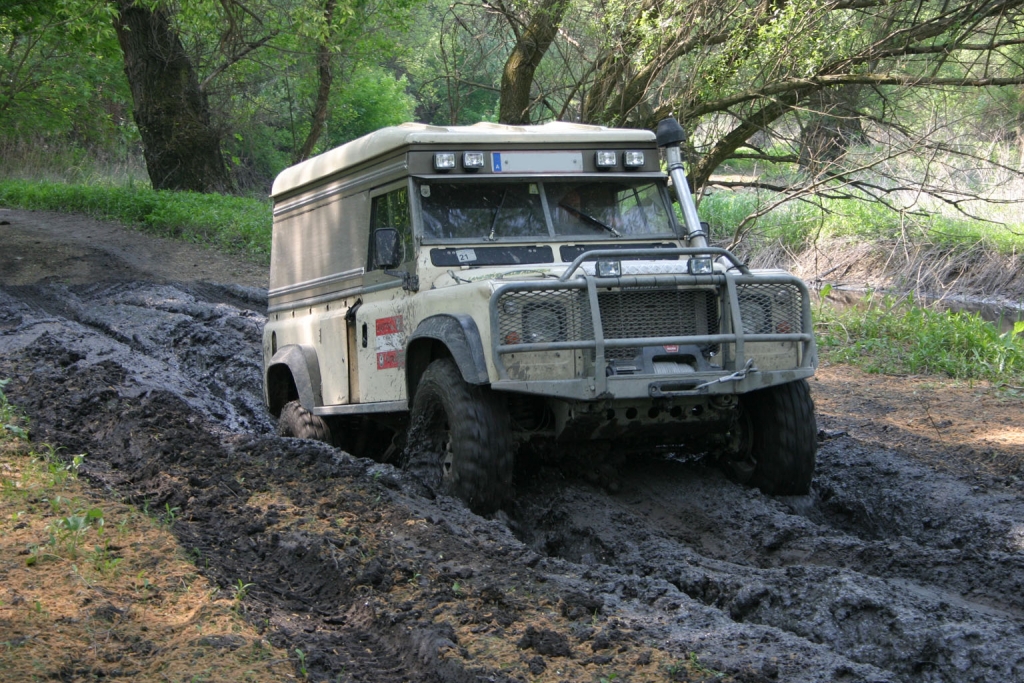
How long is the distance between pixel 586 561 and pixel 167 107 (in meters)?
18.7

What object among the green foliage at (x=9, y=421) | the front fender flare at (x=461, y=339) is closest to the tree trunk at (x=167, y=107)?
the green foliage at (x=9, y=421)

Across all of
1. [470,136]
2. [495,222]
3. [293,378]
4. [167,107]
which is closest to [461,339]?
[495,222]

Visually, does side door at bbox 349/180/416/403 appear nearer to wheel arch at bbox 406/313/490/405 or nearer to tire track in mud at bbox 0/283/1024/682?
wheel arch at bbox 406/313/490/405

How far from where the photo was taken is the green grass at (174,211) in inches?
744

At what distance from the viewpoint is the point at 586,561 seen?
567 cm

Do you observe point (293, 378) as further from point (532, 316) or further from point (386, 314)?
point (532, 316)

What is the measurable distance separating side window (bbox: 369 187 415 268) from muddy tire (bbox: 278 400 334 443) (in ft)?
4.55

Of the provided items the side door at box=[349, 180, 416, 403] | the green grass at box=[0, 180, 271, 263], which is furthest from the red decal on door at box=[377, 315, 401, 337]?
the green grass at box=[0, 180, 271, 263]

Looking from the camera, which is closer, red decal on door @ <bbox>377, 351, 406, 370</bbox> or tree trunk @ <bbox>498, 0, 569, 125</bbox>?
red decal on door @ <bbox>377, 351, 406, 370</bbox>

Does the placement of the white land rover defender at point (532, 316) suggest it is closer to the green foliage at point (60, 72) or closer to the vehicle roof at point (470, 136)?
the vehicle roof at point (470, 136)

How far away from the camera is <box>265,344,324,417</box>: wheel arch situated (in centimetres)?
789

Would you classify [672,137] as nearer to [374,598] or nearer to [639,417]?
[639,417]

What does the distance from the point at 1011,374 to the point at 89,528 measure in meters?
8.59

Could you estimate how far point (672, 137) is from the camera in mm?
7125
